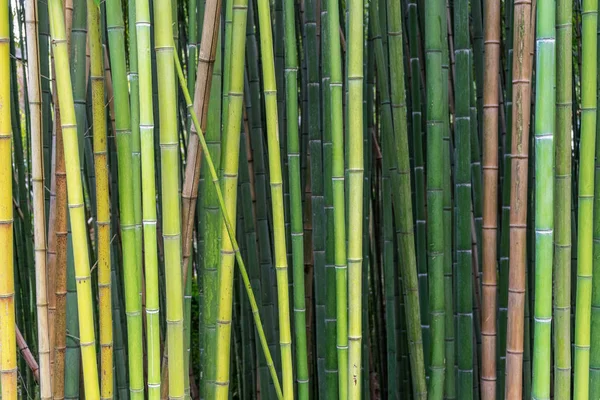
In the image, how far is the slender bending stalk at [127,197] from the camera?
28.0 inches

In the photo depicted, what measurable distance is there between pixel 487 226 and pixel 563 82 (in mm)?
247

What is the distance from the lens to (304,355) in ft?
3.12

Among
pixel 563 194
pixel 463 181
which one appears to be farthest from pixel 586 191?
pixel 463 181

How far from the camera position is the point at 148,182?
25.8 inches

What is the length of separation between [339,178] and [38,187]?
354mm

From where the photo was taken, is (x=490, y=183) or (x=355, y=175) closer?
(x=355, y=175)

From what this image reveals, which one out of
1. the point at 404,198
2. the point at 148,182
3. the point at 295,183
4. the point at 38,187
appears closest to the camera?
the point at 148,182

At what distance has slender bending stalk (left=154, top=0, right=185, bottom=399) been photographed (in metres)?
0.64

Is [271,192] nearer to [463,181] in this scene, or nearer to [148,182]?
[148,182]

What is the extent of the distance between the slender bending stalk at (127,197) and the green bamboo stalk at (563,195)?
0.52 m

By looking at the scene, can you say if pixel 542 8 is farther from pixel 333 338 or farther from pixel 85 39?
pixel 333 338

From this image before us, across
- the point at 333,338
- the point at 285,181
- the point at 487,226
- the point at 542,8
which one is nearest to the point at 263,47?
the point at 542,8

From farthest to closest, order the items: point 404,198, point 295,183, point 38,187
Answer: point 404,198 → point 295,183 → point 38,187

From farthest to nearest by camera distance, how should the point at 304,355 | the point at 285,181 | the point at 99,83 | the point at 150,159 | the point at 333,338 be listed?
1. the point at 285,181
2. the point at 333,338
3. the point at 304,355
4. the point at 99,83
5. the point at 150,159
